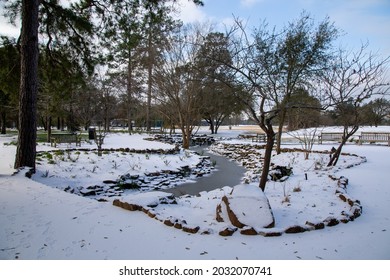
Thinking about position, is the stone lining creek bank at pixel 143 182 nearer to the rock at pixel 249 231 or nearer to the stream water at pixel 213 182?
the stream water at pixel 213 182

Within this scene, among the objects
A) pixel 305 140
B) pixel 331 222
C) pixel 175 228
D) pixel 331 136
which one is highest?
pixel 331 136

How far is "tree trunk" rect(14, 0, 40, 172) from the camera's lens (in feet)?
19.6

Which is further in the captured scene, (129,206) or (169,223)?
(129,206)

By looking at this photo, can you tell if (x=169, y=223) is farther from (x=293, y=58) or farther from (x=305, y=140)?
(x=305, y=140)

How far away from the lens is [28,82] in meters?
6.04

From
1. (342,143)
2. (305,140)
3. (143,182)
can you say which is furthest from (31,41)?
(305,140)

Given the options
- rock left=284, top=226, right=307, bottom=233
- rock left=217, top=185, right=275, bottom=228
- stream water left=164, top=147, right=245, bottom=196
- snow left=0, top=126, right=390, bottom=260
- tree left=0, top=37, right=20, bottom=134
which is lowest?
stream water left=164, top=147, right=245, bottom=196

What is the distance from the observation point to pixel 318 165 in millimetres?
8469

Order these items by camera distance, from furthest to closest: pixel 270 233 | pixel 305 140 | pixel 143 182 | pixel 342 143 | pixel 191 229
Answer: pixel 305 140
pixel 143 182
pixel 342 143
pixel 191 229
pixel 270 233

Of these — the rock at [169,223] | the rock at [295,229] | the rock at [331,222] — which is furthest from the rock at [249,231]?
the rock at [331,222]

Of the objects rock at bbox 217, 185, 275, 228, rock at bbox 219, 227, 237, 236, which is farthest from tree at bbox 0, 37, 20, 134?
rock at bbox 219, 227, 237, 236

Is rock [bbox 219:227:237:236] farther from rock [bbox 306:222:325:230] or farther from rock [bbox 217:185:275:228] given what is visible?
Answer: rock [bbox 306:222:325:230]

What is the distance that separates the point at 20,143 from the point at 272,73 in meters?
6.33
